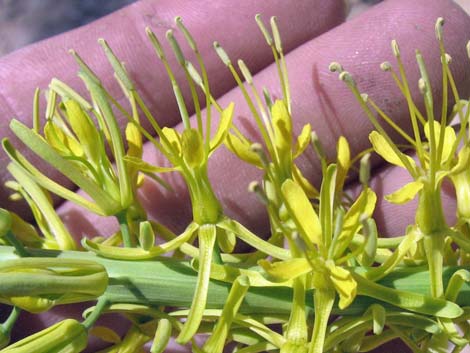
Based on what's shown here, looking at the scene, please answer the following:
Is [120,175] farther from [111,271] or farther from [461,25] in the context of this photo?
[461,25]

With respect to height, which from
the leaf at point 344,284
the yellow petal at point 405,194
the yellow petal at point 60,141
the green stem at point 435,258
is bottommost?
the green stem at point 435,258

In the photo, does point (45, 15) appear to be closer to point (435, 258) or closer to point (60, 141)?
point (60, 141)

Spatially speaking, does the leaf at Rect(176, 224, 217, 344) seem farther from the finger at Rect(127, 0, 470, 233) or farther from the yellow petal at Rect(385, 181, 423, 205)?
the finger at Rect(127, 0, 470, 233)

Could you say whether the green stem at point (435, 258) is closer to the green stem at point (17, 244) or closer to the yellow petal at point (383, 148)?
the yellow petal at point (383, 148)

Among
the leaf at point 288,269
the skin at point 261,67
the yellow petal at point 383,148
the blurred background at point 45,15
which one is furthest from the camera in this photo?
the blurred background at point 45,15

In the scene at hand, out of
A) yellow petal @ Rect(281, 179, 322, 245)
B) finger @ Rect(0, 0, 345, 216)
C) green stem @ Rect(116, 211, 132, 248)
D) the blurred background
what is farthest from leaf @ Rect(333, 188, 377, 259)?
the blurred background

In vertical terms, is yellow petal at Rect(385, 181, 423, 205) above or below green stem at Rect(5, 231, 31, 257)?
below

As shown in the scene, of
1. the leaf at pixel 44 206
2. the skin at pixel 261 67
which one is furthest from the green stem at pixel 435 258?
the leaf at pixel 44 206

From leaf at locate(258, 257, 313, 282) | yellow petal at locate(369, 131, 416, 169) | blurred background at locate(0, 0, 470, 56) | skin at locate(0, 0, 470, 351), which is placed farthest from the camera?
blurred background at locate(0, 0, 470, 56)
